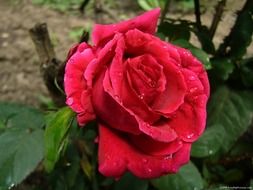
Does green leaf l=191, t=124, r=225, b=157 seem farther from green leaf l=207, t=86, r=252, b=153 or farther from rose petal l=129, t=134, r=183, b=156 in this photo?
rose petal l=129, t=134, r=183, b=156

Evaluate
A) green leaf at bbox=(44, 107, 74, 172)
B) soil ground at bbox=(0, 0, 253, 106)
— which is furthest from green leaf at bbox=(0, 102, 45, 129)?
soil ground at bbox=(0, 0, 253, 106)

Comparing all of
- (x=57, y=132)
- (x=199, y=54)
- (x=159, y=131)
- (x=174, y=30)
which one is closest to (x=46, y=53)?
(x=174, y=30)

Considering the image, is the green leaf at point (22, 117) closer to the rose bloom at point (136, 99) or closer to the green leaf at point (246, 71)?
the rose bloom at point (136, 99)

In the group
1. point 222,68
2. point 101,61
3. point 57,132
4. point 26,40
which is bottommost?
point 26,40

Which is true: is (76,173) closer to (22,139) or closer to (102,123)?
(22,139)

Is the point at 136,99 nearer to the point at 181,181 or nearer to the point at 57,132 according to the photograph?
the point at 57,132

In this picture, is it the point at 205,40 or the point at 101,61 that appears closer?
the point at 101,61

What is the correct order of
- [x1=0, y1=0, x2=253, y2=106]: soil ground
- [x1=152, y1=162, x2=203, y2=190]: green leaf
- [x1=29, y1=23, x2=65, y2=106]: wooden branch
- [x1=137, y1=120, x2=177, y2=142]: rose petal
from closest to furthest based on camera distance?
[x1=137, y1=120, x2=177, y2=142]: rose petal < [x1=152, y1=162, x2=203, y2=190]: green leaf < [x1=29, y1=23, x2=65, y2=106]: wooden branch < [x1=0, y1=0, x2=253, y2=106]: soil ground
